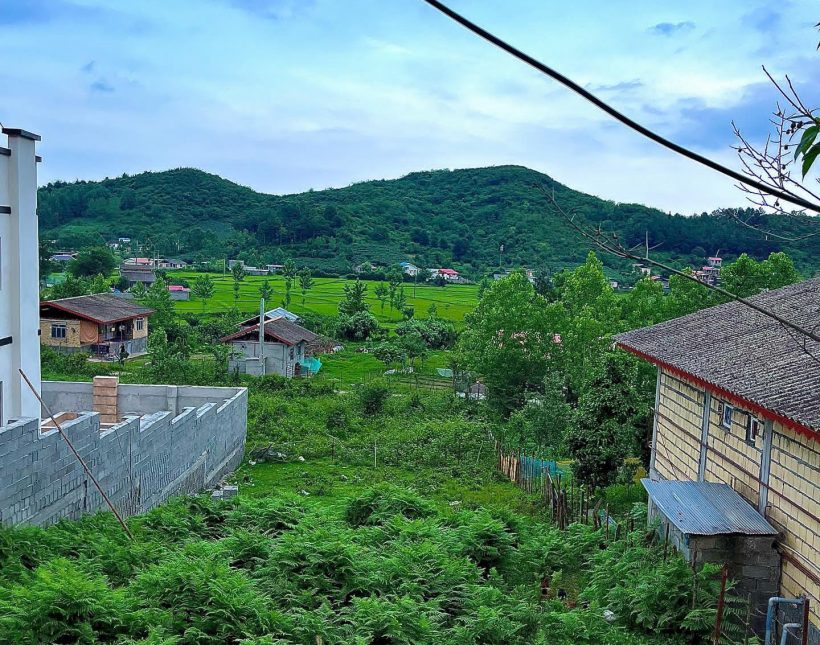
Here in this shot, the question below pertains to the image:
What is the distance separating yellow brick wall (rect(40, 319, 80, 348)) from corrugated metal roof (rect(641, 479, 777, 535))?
35.5m

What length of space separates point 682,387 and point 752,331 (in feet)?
5.54

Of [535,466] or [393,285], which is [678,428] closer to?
[535,466]

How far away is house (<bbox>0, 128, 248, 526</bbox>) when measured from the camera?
11594 millimetres

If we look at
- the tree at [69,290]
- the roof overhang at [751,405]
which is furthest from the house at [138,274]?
the roof overhang at [751,405]

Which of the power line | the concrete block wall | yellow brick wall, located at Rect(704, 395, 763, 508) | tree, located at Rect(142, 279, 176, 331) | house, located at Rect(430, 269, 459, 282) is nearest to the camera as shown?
the power line

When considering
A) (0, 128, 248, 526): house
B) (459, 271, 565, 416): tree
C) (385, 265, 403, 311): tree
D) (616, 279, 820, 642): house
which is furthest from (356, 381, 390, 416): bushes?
(385, 265, 403, 311): tree

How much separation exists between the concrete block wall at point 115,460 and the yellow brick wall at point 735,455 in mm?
10140

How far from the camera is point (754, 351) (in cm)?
1202

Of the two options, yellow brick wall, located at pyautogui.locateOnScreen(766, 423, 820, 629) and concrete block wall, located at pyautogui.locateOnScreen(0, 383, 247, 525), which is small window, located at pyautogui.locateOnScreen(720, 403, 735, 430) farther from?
concrete block wall, located at pyautogui.locateOnScreen(0, 383, 247, 525)

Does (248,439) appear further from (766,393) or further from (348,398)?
(766,393)

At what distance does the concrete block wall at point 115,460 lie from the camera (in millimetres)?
11188

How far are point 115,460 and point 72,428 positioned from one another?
1.66 metres

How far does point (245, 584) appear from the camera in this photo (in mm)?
9203

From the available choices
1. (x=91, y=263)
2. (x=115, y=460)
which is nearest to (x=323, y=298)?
(x=91, y=263)
